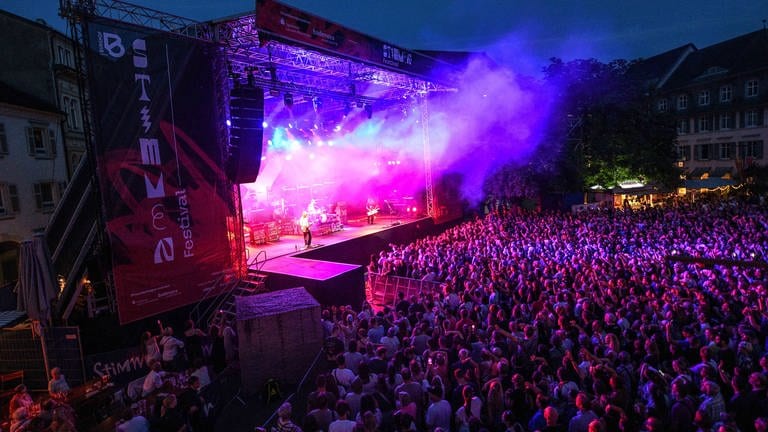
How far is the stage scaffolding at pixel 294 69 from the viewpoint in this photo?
10523 mm

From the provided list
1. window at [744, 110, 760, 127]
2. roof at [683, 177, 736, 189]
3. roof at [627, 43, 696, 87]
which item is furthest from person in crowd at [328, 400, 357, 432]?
roof at [627, 43, 696, 87]

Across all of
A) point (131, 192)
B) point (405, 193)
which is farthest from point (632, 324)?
point (405, 193)

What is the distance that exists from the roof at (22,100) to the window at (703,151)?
4303 cm

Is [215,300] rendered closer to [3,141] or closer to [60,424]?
[60,424]

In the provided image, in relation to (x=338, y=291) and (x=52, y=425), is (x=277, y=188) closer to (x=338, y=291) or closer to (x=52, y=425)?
(x=338, y=291)

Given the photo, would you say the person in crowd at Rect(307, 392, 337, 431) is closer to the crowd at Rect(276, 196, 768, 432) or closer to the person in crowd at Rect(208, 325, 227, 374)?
the crowd at Rect(276, 196, 768, 432)

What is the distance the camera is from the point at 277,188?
22.4 metres

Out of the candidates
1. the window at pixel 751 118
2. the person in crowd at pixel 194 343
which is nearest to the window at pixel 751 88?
the window at pixel 751 118

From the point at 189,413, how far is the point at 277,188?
1764 centimetres

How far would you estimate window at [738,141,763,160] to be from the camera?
33250 millimetres

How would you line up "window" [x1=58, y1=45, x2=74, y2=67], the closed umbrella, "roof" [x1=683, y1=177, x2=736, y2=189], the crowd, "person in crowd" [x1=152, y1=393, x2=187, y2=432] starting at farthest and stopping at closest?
"roof" [x1=683, y1=177, x2=736, y2=189] < "window" [x1=58, y1=45, x2=74, y2=67] < the closed umbrella < "person in crowd" [x1=152, y1=393, x2=187, y2=432] < the crowd

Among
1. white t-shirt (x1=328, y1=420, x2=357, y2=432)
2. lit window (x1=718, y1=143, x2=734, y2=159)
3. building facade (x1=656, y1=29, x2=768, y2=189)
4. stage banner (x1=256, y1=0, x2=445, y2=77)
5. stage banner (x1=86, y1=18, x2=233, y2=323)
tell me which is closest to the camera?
white t-shirt (x1=328, y1=420, x2=357, y2=432)

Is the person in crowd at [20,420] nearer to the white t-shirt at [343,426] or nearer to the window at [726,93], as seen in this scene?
the white t-shirt at [343,426]

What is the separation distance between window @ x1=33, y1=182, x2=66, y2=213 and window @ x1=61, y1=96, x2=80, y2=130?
3324 millimetres
